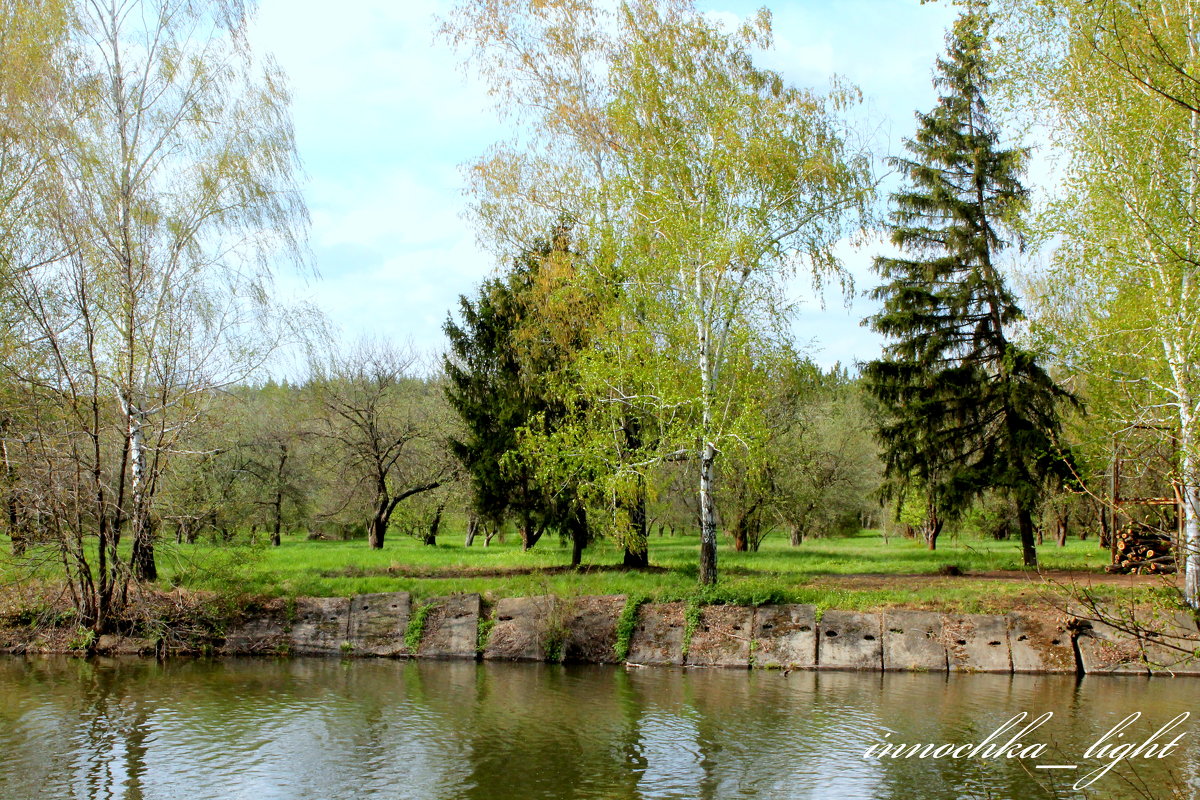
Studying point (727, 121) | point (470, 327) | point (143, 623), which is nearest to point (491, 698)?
point (143, 623)

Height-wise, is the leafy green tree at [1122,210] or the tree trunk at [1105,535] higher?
the leafy green tree at [1122,210]

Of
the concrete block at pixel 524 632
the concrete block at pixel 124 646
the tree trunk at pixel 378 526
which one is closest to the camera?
the concrete block at pixel 124 646

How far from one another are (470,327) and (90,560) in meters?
11.9

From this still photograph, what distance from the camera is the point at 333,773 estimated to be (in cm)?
990

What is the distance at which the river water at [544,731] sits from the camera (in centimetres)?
947

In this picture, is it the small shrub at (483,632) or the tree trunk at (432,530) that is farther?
the tree trunk at (432,530)

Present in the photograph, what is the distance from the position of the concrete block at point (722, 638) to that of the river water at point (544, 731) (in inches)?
16.7

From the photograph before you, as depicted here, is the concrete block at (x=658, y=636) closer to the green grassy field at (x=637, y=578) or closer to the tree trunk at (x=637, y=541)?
the green grassy field at (x=637, y=578)

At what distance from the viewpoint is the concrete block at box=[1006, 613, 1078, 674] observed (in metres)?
15.9

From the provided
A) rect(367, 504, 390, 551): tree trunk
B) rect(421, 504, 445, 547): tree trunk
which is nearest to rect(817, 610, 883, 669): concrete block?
rect(367, 504, 390, 551): tree trunk

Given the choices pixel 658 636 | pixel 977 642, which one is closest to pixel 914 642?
pixel 977 642

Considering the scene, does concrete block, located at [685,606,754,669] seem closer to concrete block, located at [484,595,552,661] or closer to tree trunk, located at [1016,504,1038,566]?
concrete block, located at [484,595,552,661]

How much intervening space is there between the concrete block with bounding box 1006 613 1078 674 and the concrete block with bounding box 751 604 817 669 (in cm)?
357

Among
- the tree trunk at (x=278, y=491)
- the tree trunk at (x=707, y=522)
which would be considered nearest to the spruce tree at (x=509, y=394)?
the tree trunk at (x=707, y=522)
